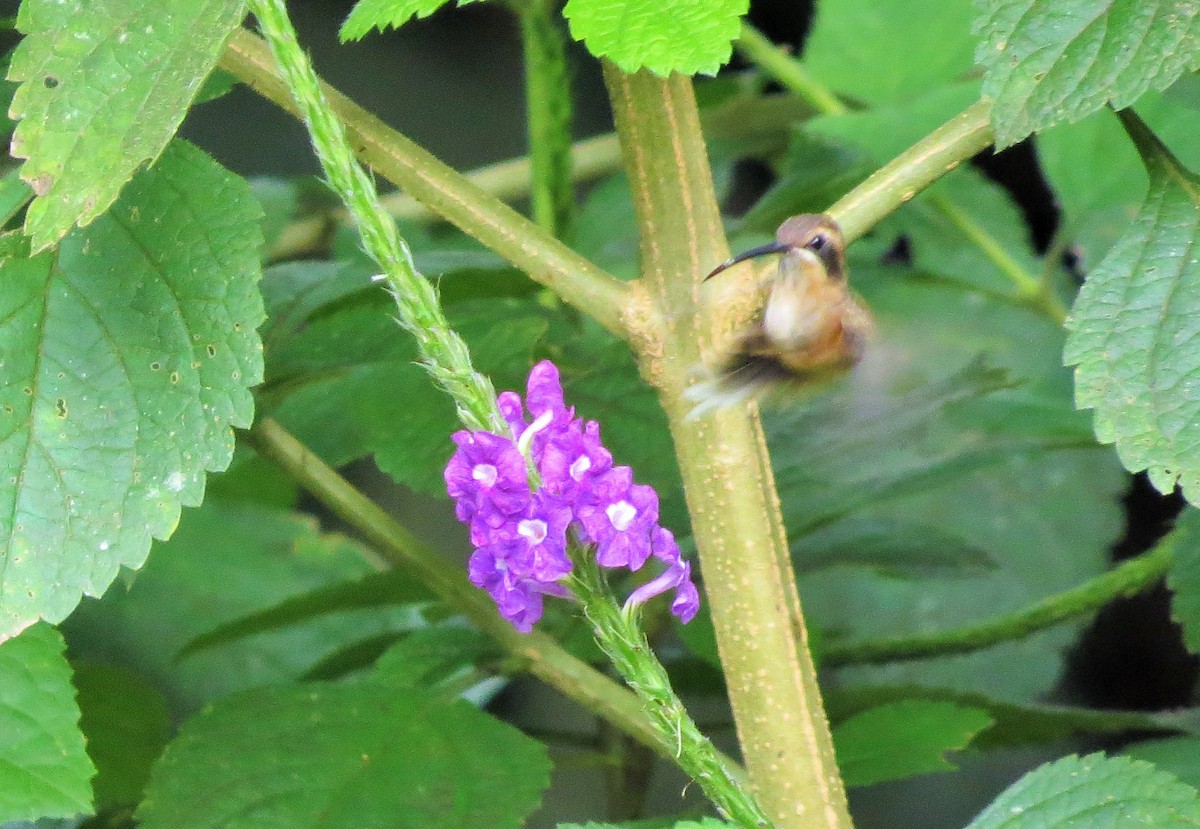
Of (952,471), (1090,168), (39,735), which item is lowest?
(39,735)

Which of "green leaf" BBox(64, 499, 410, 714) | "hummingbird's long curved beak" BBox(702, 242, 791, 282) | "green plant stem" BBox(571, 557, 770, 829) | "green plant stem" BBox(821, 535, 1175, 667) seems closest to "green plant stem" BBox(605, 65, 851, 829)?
"hummingbird's long curved beak" BBox(702, 242, 791, 282)

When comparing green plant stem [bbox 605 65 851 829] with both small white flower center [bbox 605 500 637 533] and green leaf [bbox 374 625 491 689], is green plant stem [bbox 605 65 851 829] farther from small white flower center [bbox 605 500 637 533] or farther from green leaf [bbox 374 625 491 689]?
green leaf [bbox 374 625 491 689]


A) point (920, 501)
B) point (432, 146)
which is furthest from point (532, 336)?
point (432, 146)

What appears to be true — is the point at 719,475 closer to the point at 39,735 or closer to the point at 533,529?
the point at 533,529

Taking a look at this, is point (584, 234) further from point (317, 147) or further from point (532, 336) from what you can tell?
point (317, 147)

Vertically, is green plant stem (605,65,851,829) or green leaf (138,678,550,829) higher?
green plant stem (605,65,851,829)

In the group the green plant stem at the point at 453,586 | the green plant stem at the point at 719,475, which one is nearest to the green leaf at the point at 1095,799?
the green plant stem at the point at 719,475

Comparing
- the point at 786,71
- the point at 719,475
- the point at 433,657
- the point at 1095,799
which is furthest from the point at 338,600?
the point at 786,71
